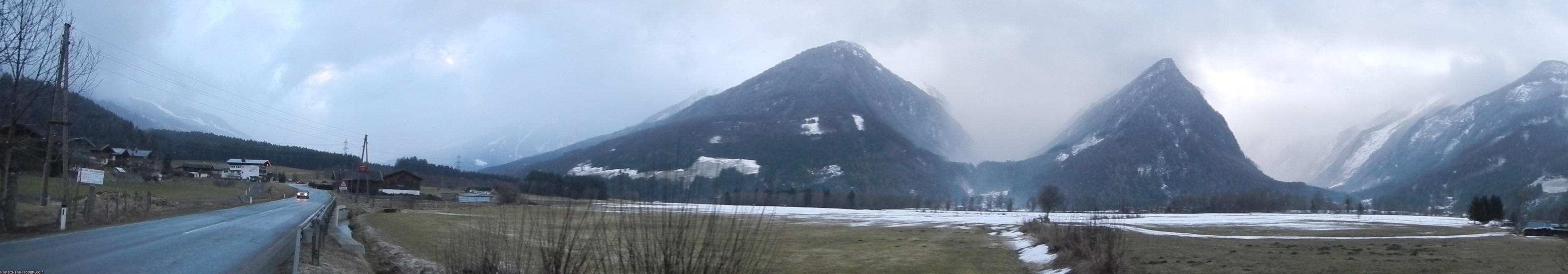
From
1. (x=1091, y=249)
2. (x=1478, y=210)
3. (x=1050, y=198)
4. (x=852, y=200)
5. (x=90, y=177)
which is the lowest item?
(x=1091, y=249)

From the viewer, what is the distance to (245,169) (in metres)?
136

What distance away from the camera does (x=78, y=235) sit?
22984mm

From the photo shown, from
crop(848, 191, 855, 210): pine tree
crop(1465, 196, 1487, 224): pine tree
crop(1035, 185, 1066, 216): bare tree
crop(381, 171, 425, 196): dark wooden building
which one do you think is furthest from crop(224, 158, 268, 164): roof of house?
crop(1465, 196, 1487, 224): pine tree

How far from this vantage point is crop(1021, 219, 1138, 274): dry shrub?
20.1 m

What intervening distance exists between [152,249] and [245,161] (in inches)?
5398

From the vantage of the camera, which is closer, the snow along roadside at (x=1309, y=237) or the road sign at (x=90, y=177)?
the road sign at (x=90, y=177)

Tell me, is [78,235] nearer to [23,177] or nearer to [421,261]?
[421,261]

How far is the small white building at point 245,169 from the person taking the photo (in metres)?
132

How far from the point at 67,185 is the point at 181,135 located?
4512 inches

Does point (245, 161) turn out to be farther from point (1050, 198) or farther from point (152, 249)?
point (152, 249)

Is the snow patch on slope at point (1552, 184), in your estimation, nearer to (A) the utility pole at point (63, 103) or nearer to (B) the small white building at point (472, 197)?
(B) the small white building at point (472, 197)

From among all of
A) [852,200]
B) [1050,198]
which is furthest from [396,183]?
[1050,198]

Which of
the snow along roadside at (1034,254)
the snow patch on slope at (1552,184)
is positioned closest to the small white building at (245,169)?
the snow along roadside at (1034,254)

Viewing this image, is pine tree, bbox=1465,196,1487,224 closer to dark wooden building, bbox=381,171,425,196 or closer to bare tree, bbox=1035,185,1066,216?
bare tree, bbox=1035,185,1066,216
